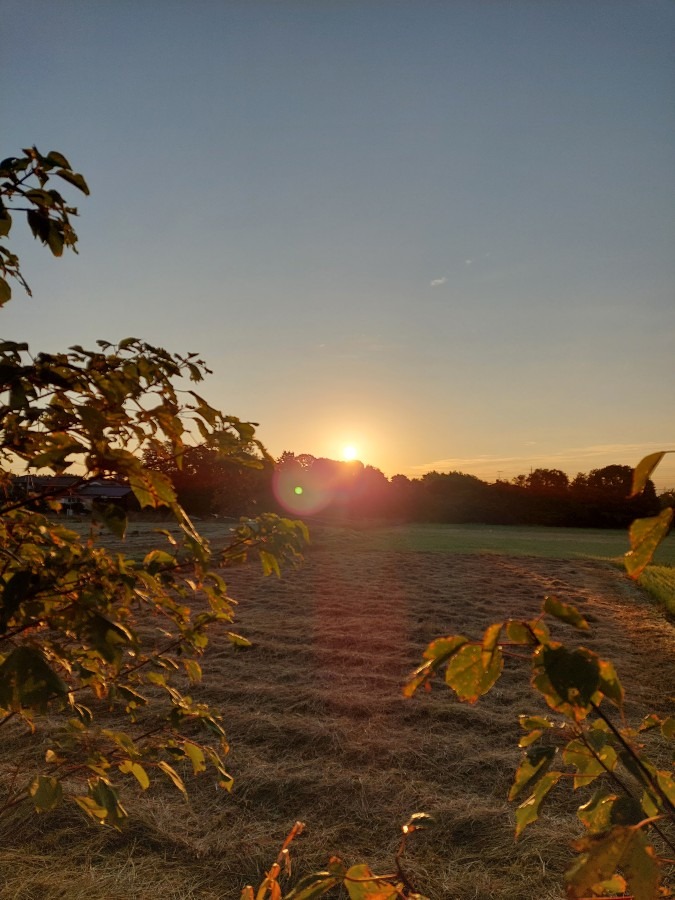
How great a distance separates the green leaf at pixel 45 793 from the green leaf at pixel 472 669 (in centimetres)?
128

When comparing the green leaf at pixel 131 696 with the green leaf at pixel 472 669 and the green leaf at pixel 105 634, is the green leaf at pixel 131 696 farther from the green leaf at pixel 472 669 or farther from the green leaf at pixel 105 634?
the green leaf at pixel 472 669

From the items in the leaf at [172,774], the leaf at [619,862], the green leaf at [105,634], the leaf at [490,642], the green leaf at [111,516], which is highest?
the green leaf at [111,516]

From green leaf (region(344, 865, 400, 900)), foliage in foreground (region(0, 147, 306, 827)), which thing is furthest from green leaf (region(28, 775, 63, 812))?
green leaf (region(344, 865, 400, 900))

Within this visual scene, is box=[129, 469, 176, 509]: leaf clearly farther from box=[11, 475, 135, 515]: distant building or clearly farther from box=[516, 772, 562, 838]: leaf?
box=[516, 772, 562, 838]: leaf

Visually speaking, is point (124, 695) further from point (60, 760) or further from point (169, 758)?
point (169, 758)

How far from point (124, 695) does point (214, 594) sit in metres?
0.45

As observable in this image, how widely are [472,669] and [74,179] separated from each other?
1.39 meters

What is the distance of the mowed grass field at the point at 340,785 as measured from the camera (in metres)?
2.66

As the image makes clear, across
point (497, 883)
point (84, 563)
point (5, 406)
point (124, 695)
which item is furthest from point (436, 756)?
point (5, 406)

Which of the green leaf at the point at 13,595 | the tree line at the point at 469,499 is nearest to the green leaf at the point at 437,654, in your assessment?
the green leaf at the point at 13,595

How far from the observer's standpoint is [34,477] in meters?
1.67

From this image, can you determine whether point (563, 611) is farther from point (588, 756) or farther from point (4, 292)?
point (4, 292)

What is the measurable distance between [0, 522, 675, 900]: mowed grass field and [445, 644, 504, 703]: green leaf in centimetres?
23

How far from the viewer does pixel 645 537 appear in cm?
78
